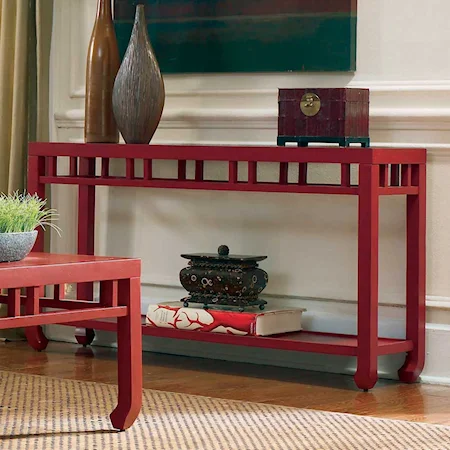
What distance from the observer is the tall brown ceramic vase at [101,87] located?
152 inches

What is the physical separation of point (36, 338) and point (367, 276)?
1334 millimetres

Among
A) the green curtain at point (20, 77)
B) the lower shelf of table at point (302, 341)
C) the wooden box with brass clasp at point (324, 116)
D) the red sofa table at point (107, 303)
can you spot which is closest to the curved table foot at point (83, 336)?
the green curtain at point (20, 77)

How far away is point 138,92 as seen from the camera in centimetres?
368

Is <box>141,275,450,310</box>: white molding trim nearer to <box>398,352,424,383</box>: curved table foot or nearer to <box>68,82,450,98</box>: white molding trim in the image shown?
<box>398,352,424,383</box>: curved table foot

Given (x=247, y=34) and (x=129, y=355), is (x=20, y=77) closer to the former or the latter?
(x=247, y=34)

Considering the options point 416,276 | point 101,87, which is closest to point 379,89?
point 416,276

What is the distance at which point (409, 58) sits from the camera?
3541 millimetres

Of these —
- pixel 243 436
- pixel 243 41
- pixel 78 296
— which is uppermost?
pixel 243 41

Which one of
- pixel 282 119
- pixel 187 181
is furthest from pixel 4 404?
pixel 282 119

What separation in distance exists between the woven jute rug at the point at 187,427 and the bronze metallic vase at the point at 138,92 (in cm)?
95

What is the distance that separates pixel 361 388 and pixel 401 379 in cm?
23

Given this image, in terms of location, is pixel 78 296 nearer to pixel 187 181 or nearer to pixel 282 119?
pixel 187 181

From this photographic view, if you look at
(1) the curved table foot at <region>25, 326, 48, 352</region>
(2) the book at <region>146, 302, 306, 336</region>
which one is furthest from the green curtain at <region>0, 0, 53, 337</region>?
(2) the book at <region>146, 302, 306, 336</region>

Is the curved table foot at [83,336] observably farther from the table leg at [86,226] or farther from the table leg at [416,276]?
the table leg at [416,276]
